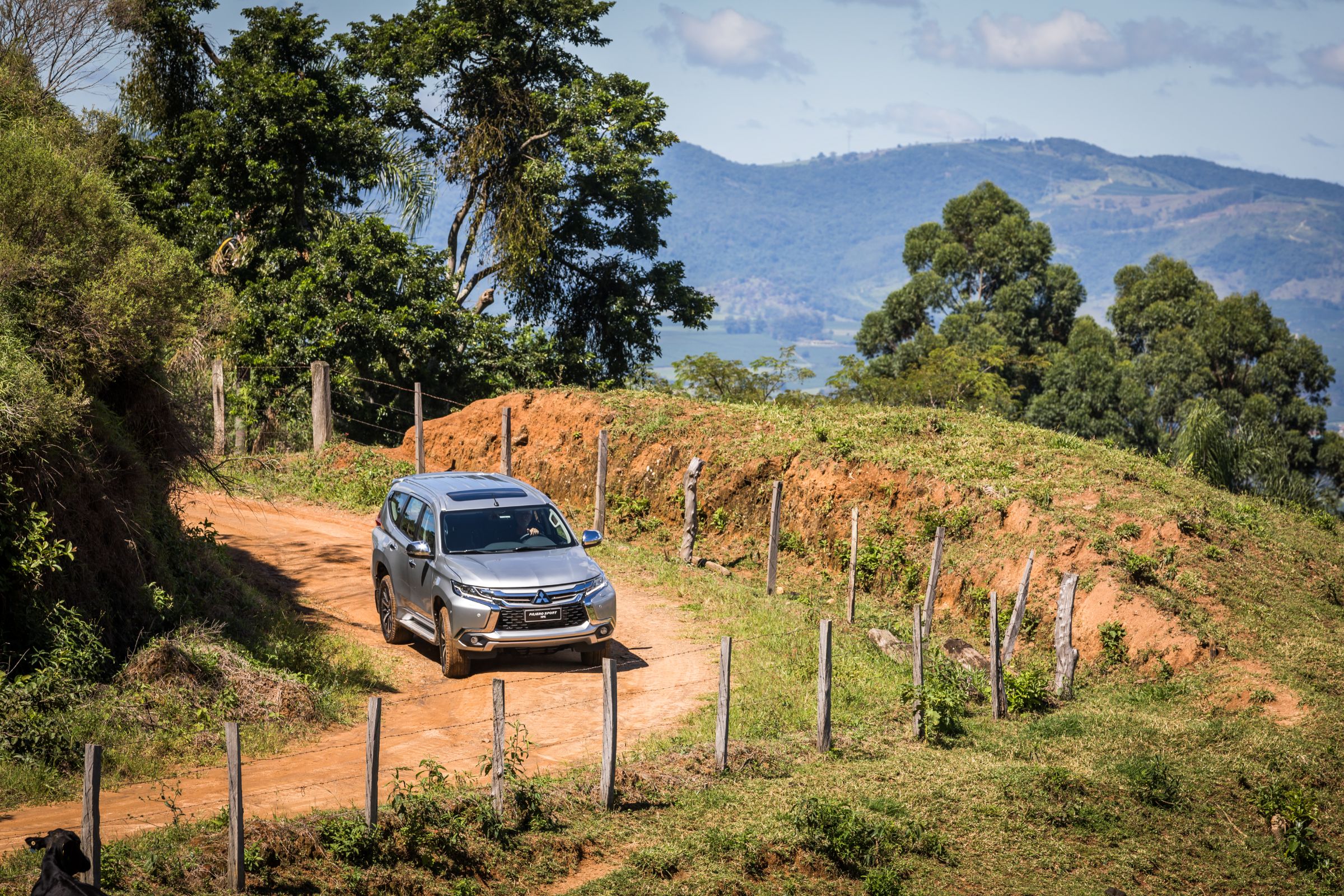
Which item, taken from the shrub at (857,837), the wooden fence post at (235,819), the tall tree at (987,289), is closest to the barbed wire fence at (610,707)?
the wooden fence post at (235,819)

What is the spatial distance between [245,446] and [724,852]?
22597 millimetres

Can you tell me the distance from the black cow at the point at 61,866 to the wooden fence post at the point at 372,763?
252 centimetres

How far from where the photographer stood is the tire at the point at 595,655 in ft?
44.4

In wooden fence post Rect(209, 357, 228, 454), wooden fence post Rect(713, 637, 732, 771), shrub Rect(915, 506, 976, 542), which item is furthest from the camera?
wooden fence post Rect(209, 357, 228, 454)

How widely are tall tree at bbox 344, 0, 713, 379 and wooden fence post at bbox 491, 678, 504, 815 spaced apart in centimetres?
2420

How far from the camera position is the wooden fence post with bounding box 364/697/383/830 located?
8.37 metres

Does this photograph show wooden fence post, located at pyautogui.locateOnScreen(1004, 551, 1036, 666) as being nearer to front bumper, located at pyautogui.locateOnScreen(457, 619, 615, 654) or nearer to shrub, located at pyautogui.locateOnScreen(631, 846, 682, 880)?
front bumper, located at pyautogui.locateOnScreen(457, 619, 615, 654)

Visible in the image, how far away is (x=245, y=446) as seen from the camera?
2820cm

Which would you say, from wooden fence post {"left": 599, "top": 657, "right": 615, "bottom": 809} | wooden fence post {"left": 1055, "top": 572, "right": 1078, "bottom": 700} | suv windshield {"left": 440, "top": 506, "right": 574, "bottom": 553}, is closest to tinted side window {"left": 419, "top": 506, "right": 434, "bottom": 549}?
suv windshield {"left": 440, "top": 506, "right": 574, "bottom": 553}

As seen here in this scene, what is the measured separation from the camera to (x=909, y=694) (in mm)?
12594

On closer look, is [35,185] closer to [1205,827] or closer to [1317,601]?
[1205,827]

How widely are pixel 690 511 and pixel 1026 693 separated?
7.99 m

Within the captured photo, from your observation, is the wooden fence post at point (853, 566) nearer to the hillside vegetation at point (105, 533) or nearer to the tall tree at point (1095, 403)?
the hillside vegetation at point (105, 533)

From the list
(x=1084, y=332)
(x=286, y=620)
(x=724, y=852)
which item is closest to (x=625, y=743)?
(x=724, y=852)
